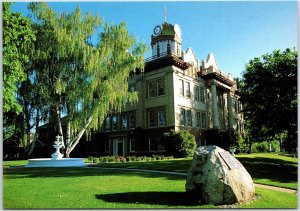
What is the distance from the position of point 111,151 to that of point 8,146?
12.5 m

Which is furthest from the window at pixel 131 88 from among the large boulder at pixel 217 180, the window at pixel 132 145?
the large boulder at pixel 217 180

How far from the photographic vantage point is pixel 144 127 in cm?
3309

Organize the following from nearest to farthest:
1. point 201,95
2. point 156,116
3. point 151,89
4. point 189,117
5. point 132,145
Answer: point 156,116 < point 151,89 < point 189,117 < point 132,145 < point 201,95

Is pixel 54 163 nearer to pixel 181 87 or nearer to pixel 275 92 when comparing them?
pixel 275 92

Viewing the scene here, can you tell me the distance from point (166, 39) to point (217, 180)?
94.5 ft

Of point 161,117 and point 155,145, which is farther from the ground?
point 161,117

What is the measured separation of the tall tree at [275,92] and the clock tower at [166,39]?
12143mm

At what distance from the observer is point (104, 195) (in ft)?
34.0

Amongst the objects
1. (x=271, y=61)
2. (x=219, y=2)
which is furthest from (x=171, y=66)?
→ (x=219, y=2)

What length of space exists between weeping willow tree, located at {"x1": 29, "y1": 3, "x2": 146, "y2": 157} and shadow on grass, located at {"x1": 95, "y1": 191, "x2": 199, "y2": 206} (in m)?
13.8

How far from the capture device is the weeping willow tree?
22703mm

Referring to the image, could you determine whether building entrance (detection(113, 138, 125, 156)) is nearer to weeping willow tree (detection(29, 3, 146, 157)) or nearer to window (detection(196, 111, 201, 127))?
window (detection(196, 111, 201, 127))

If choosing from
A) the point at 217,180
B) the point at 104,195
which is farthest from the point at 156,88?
the point at 217,180

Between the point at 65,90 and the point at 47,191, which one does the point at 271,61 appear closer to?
the point at 65,90
